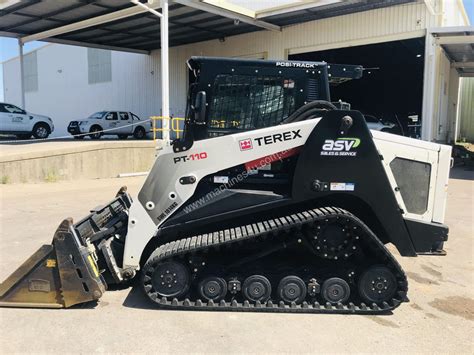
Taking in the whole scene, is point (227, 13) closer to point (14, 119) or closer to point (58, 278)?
point (14, 119)

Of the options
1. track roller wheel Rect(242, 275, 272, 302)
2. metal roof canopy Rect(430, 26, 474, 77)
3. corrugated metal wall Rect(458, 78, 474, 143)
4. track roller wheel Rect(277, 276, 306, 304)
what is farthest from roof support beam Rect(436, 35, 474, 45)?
corrugated metal wall Rect(458, 78, 474, 143)

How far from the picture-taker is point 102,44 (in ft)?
82.2

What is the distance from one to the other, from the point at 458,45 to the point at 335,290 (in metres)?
17.8

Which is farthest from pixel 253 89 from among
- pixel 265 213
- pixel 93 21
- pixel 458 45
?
pixel 458 45

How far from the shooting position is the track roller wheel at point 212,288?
415cm

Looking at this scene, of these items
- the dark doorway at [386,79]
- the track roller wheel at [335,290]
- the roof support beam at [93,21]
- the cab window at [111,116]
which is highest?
the roof support beam at [93,21]

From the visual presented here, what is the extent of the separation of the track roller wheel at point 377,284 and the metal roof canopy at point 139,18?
1464 centimetres

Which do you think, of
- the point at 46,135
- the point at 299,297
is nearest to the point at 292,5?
the point at 46,135

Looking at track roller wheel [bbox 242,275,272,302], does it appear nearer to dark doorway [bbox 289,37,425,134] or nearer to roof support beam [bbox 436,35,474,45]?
roof support beam [bbox 436,35,474,45]

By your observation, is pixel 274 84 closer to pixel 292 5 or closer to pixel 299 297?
pixel 299 297

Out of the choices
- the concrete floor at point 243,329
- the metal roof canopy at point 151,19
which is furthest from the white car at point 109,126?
the concrete floor at point 243,329

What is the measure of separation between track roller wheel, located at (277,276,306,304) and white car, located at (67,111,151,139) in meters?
19.8

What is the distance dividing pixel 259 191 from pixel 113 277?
67.5 inches

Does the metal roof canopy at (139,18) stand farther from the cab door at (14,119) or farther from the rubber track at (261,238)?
the rubber track at (261,238)
